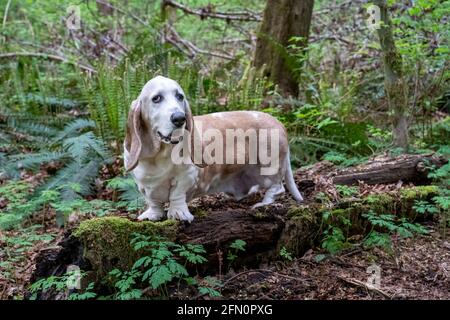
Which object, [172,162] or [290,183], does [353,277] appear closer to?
[290,183]

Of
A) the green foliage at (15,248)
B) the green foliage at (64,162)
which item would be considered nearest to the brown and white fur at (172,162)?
the green foliage at (15,248)

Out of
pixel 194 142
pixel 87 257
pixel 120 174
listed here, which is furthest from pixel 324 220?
pixel 120 174

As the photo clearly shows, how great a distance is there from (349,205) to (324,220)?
26 cm

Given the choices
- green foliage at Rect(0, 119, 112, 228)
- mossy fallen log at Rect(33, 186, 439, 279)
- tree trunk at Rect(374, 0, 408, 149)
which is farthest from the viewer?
tree trunk at Rect(374, 0, 408, 149)

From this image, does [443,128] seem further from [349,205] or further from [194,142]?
[194,142]

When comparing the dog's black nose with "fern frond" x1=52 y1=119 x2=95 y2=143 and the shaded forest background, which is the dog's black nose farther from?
"fern frond" x1=52 y1=119 x2=95 y2=143

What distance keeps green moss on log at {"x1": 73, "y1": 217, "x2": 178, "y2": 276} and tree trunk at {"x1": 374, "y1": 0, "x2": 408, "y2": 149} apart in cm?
339

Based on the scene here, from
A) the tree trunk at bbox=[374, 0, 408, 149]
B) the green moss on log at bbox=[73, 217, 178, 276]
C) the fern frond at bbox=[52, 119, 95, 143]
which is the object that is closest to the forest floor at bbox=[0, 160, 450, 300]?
the green moss on log at bbox=[73, 217, 178, 276]

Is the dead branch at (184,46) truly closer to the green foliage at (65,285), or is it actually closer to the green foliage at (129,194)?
the green foliage at (129,194)

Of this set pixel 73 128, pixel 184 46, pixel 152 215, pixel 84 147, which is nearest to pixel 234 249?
pixel 152 215

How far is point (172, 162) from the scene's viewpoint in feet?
11.2

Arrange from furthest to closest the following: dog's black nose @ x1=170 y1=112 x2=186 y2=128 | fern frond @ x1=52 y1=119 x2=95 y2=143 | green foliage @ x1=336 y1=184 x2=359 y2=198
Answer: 1. fern frond @ x1=52 y1=119 x2=95 y2=143
2. green foliage @ x1=336 y1=184 x2=359 y2=198
3. dog's black nose @ x1=170 y1=112 x2=186 y2=128

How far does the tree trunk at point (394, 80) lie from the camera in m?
5.41

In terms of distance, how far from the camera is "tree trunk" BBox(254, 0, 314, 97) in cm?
764
